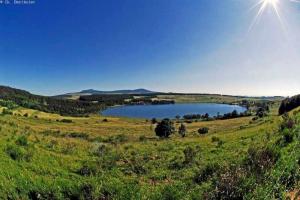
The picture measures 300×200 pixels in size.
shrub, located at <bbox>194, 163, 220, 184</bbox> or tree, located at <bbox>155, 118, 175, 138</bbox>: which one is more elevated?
shrub, located at <bbox>194, 163, 220, 184</bbox>

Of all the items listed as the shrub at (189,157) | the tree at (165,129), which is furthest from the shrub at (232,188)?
the tree at (165,129)

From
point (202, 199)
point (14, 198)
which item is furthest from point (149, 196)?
point (14, 198)

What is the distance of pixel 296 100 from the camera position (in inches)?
2057

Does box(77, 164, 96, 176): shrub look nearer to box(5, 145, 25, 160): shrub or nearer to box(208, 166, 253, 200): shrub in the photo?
box(5, 145, 25, 160): shrub

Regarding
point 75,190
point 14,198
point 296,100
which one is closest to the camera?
point 14,198

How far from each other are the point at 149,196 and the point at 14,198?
404cm

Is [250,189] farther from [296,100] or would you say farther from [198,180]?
[296,100]

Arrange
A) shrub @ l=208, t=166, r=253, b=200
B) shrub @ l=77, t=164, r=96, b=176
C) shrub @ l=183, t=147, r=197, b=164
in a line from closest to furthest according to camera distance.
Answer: shrub @ l=208, t=166, r=253, b=200 < shrub @ l=77, t=164, r=96, b=176 < shrub @ l=183, t=147, r=197, b=164

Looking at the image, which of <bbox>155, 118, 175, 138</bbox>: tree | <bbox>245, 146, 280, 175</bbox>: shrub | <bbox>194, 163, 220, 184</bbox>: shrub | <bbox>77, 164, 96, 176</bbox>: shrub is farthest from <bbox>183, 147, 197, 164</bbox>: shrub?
<bbox>155, 118, 175, 138</bbox>: tree

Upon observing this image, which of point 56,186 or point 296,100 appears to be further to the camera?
point 296,100

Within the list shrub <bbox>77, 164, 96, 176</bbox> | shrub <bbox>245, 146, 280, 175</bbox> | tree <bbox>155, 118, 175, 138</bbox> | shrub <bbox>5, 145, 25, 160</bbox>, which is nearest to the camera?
shrub <bbox>245, 146, 280, 175</bbox>

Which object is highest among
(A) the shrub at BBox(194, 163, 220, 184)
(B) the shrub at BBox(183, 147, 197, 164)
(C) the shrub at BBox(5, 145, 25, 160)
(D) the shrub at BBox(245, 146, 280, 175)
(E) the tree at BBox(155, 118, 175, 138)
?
(D) the shrub at BBox(245, 146, 280, 175)

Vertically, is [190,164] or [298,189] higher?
[298,189]

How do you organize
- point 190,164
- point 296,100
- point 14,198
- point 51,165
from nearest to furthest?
1. point 14,198
2. point 51,165
3. point 190,164
4. point 296,100
